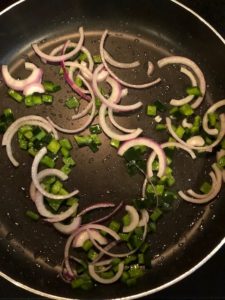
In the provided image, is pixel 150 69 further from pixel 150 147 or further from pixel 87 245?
pixel 87 245

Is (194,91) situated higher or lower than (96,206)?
higher

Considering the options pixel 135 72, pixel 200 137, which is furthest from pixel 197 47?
pixel 200 137

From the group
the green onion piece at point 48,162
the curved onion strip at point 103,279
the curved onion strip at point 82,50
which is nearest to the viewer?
the curved onion strip at point 103,279

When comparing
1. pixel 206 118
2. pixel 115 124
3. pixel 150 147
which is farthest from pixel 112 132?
pixel 206 118

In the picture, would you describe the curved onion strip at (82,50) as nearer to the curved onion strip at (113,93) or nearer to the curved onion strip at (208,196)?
the curved onion strip at (113,93)

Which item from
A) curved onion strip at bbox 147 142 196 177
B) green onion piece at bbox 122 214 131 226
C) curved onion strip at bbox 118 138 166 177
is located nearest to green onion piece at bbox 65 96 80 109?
curved onion strip at bbox 118 138 166 177

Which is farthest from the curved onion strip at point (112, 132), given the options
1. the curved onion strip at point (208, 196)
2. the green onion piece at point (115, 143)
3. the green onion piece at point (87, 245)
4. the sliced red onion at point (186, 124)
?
the green onion piece at point (87, 245)

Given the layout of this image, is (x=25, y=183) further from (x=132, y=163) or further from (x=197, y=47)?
(x=197, y=47)
